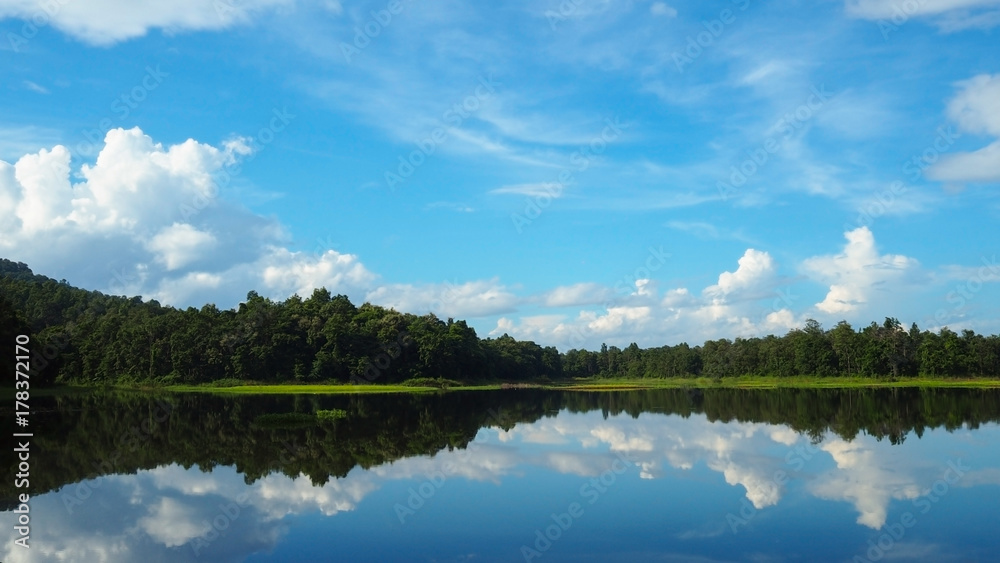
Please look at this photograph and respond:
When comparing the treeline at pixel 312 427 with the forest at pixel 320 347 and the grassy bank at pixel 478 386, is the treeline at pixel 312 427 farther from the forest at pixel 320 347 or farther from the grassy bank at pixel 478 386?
the forest at pixel 320 347

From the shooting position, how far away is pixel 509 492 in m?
24.7

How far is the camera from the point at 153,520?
2033cm

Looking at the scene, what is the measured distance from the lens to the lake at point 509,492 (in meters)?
17.3

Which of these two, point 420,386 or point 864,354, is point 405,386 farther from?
point 864,354

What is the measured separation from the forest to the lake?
210ft

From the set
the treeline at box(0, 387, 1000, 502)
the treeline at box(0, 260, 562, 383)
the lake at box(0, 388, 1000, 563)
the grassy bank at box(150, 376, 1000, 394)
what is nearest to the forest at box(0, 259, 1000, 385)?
the treeline at box(0, 260, 562, 383)

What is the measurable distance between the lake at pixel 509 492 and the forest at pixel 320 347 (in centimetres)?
6394

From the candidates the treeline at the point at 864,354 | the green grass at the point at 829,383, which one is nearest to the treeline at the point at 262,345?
the green grass at the point at 829,383

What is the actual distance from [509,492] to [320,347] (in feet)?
310

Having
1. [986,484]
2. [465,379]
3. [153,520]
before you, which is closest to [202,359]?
[465,379]

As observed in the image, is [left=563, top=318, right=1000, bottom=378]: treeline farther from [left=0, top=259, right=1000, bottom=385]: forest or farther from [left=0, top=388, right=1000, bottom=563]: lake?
[left=0, top=388, right=1000, bottom=563]: lake

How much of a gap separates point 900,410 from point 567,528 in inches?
1903

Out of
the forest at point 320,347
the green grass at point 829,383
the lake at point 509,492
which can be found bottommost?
the green grass at point 829,383

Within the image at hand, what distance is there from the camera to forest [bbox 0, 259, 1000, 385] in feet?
354
